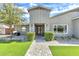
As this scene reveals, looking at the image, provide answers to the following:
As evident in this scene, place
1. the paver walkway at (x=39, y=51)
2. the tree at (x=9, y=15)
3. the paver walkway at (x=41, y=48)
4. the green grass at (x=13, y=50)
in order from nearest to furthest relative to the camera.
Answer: the paver walkway at (x=39, y=51), the green grass at (x=13, y=50), the paver walkway at (x=41, y=48), the tree at (x=9, y=15)

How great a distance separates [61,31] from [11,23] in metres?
7.64

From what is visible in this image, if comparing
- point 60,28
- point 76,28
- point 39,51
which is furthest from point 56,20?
point 39,51

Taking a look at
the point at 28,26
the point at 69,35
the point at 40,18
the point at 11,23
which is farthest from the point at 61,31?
the point at 11,23

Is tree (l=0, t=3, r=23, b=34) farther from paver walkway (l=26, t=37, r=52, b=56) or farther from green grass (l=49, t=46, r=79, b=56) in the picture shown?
green grass (l=49, t=46, r=79, b=56)

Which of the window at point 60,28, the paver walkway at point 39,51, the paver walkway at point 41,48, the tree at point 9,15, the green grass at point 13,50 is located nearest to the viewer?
the paver walkway at point 39,51

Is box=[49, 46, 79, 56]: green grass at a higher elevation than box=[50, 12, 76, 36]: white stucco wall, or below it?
below

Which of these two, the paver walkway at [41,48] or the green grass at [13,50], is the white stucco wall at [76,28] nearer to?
the paver walkway at [41,48]

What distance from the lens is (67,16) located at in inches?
1048

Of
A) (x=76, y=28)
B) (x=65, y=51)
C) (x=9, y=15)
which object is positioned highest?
(x=9, y=15)

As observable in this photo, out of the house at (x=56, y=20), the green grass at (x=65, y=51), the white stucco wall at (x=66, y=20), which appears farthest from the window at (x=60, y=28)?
the green grass at (x=65, y=51)

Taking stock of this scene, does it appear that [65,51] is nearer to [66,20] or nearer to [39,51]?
[39,51]

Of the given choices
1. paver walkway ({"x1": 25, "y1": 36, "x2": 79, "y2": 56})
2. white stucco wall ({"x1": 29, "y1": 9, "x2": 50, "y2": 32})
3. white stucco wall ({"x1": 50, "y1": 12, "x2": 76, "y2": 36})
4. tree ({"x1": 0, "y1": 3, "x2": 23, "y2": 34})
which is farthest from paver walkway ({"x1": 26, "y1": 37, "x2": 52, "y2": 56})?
tree ({"x1": 0, "y1": 3, "x2": 23, "y2": 34})

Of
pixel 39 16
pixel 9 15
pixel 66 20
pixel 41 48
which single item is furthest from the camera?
pixel 9 15

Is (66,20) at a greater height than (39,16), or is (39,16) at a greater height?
(39,16)
